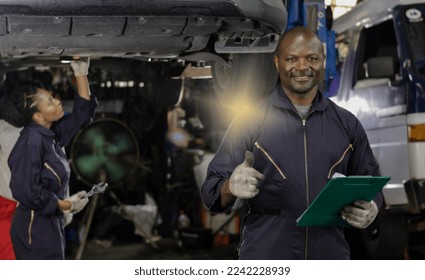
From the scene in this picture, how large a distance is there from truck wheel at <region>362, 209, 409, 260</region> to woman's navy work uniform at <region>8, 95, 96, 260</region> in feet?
7.45

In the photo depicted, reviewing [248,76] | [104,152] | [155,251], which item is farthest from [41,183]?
[155,251]

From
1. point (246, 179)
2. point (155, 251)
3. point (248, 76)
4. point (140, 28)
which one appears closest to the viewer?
point (246, 179)

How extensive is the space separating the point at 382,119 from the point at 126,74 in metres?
1.49

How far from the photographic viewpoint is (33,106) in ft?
10.3

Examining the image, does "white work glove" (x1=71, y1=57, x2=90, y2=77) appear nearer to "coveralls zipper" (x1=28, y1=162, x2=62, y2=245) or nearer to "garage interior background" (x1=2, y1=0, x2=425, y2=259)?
"coveralls zipper" (x1=28, y1=162, x2=62, y2=245)

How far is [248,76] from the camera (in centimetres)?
351

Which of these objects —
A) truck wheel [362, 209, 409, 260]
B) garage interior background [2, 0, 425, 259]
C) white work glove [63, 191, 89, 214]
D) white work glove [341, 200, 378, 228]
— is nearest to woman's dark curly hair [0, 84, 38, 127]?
white work glove [63, 191, 89, 214]

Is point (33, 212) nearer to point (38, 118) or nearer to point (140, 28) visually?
point (38, 118)

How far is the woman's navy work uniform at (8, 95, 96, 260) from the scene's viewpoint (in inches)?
122

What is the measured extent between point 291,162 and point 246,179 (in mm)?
310

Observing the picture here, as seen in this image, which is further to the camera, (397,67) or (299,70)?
(397,67)

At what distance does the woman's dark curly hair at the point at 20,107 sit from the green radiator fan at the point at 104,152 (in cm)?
131
